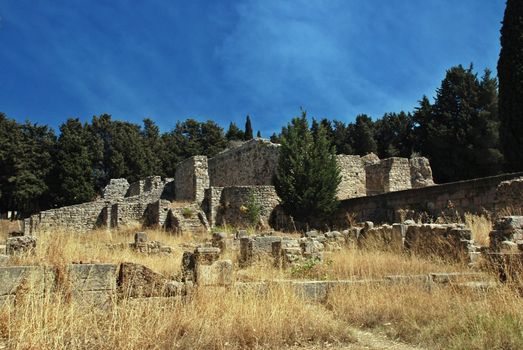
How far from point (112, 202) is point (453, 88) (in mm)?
28895

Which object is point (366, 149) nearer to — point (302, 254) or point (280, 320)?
point (302, 254)

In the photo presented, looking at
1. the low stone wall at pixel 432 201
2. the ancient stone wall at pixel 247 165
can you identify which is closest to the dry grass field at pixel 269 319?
the low stone wall at pixel 432 201

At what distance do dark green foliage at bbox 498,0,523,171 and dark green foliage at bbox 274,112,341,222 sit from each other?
10178 mm

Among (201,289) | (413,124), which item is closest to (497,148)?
(413,124)

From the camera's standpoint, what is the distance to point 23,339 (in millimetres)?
4613

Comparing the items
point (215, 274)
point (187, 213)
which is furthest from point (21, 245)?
point (187, 213)

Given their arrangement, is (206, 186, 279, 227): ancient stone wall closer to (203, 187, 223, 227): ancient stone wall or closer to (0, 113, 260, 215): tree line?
(203, 187, 223, 227): ancient stone wall

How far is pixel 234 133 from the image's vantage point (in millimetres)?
61031

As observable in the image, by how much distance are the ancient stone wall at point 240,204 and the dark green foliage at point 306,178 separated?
2.17 meters

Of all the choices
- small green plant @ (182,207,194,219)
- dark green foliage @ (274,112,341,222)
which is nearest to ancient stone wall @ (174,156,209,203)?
small green plant @ (182,207,194,219)

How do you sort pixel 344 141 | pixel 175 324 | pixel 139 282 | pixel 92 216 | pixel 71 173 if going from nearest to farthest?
1. pixel 175 324
2. pixel 139 282
3. pixel 92 216
4. pixel 71 173
5. pixel 344 141

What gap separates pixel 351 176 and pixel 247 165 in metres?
7.08

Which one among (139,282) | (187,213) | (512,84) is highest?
(512,84)

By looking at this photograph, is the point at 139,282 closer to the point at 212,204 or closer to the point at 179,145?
the point at 212,204
